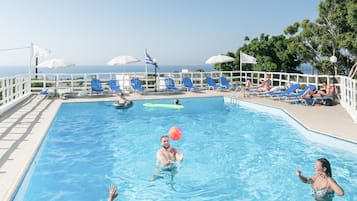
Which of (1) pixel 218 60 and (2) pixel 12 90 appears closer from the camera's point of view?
(2) pixel 12 90

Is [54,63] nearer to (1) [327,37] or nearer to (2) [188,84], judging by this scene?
(2) [188,84]

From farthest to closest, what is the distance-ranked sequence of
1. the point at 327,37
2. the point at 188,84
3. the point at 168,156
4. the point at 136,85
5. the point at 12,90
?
the point at 327,37 → the point at 188,84 → the point at 136,85 → the point at 12,90 → the point at 168,156

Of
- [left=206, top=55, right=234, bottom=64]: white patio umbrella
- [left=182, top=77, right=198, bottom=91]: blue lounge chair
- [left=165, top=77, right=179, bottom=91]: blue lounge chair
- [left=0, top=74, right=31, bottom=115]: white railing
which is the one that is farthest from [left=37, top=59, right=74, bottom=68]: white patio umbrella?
→ [left=206, top=55, right=234, bottom=64]: white patio umbrella

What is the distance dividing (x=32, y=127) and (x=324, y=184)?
6.57 m

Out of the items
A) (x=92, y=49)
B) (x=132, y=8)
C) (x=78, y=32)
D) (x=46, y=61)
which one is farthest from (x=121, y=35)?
(x=46, y=61)

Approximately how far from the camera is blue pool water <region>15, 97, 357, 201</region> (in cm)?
508

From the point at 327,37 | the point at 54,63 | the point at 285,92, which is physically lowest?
the point at 285,92

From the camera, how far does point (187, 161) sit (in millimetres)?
6648

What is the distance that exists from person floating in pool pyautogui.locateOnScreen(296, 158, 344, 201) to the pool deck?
2872 millimetres

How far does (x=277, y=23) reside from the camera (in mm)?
27969

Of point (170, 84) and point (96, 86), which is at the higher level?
point (170, 84)

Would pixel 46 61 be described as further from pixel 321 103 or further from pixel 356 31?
pixel 356 31

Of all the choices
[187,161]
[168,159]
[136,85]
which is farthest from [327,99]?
[136,85]

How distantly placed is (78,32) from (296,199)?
27211 mm
